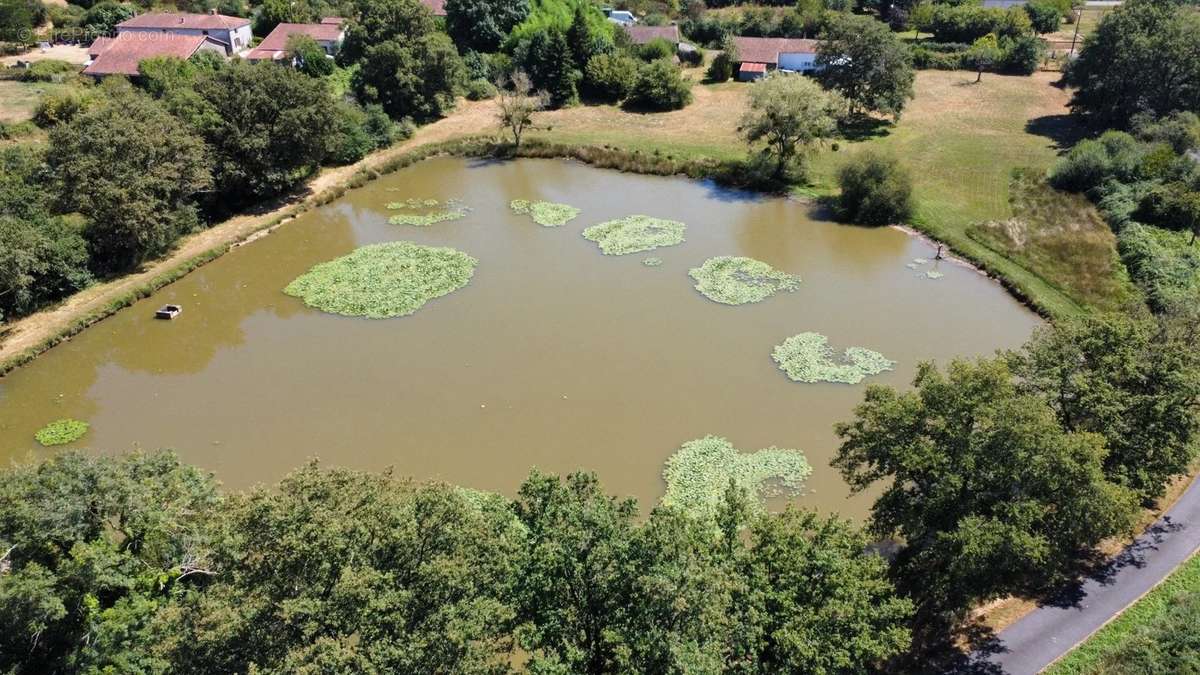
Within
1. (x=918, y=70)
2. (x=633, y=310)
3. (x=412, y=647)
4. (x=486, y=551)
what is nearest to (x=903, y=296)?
(x=633, y=310)

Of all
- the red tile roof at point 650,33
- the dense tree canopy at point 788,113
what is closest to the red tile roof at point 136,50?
the red tile roof at point 650,33

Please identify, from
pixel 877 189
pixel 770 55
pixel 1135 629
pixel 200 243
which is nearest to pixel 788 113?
pixel 877 189

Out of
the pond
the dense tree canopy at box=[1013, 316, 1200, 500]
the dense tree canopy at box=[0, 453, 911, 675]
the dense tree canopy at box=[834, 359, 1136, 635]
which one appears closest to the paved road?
the dense tree canopy at box=[834, 359, 1136, 635]

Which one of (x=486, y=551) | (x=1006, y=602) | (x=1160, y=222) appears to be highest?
(x=486, y=551)

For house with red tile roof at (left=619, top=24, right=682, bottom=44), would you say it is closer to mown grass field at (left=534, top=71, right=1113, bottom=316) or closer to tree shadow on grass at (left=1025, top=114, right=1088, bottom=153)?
mown grass field at (left=534, top=71, right=1113, bottom=316)

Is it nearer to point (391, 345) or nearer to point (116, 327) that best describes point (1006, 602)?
point (391, 345)

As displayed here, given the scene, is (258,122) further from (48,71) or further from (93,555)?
(93,555)

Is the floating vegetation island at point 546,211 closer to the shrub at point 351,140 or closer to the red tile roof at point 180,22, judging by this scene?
the shrub at point 351,140
